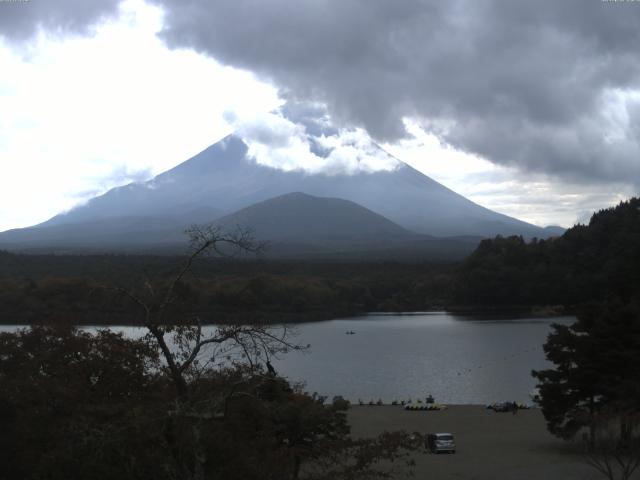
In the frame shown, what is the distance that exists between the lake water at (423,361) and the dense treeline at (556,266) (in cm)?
695

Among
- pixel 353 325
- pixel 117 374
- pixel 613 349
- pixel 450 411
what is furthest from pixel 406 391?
pixel 353 325

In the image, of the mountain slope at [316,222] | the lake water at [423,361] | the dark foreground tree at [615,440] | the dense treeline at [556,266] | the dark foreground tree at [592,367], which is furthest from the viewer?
the mountain slope at [316,222]

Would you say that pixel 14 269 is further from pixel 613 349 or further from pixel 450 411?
pixel 613 349

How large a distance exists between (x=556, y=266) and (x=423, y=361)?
27.0 m

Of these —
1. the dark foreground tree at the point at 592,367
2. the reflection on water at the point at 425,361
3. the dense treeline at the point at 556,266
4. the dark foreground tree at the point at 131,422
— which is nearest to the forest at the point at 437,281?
the dense treeline at the point at 556,266

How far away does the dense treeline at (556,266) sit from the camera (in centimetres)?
4747

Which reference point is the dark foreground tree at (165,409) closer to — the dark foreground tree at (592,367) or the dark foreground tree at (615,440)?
the dark foreground tree at (615,440)

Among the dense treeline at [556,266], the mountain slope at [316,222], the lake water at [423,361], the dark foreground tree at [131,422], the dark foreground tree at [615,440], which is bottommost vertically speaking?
the lake water at [423,361]

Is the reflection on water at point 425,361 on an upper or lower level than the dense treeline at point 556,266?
lower

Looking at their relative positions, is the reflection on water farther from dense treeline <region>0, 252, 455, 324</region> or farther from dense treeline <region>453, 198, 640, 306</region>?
dense treeline <region>0, 252, 455, 324</region>

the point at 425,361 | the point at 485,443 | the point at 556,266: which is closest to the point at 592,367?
the point at 485,443

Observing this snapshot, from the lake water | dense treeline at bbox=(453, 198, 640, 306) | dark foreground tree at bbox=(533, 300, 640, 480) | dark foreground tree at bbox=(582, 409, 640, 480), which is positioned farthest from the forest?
dark foreground tree at bbox=(582, 409, 640, 480)

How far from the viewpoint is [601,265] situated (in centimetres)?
4806

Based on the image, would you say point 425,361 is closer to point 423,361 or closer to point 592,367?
point 423,361
